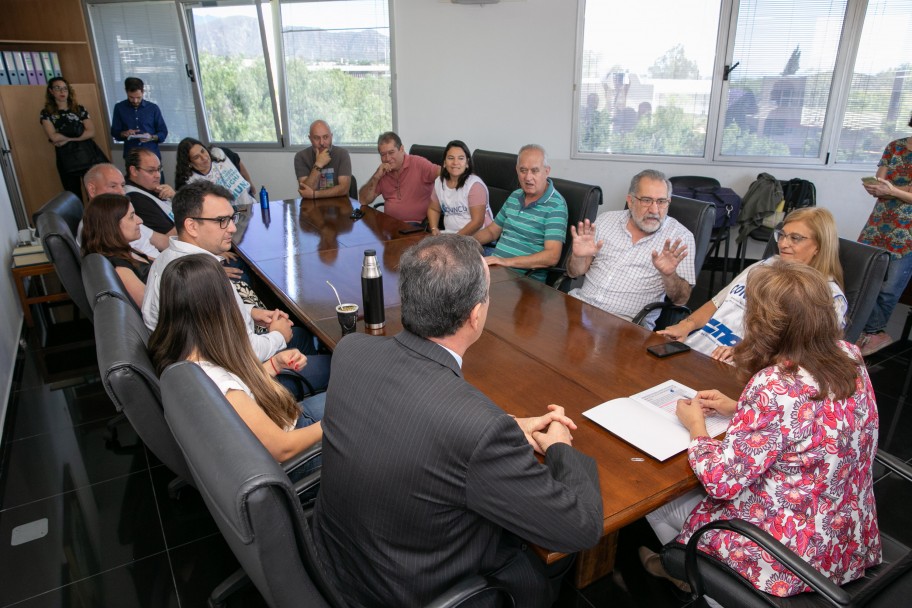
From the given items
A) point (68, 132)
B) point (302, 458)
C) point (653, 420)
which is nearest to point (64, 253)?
point (302, 458)

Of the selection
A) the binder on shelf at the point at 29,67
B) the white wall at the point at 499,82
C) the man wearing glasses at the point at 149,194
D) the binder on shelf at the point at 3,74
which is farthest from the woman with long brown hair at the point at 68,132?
the white wall at the point at 499,82

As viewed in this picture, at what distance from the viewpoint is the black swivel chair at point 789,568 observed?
40.2 inches

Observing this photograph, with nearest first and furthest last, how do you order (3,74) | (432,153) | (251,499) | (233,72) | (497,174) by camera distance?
(251,499), (497,174), (432,153), (3,74), (233,72)

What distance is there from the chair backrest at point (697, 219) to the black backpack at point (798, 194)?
96.3 inches

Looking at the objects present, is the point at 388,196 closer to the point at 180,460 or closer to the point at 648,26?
the point at 648,26

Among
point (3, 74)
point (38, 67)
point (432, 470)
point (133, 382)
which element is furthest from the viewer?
point (38, 67)

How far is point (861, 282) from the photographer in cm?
219

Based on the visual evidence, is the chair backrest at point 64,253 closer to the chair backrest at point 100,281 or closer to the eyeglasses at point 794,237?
the chair backrest at point 100,281

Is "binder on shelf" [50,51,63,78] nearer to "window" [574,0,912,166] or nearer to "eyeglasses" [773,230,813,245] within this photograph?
"window" [574,0,912,166]

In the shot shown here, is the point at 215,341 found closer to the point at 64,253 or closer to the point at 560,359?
the point at 560,359

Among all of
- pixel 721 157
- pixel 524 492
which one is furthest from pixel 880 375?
pixel 524 492

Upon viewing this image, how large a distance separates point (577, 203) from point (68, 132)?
5.25 m

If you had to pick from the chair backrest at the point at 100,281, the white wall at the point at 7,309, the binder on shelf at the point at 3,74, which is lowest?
the white wall at the point at 7,309

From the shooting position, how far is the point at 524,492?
44.5 inches
